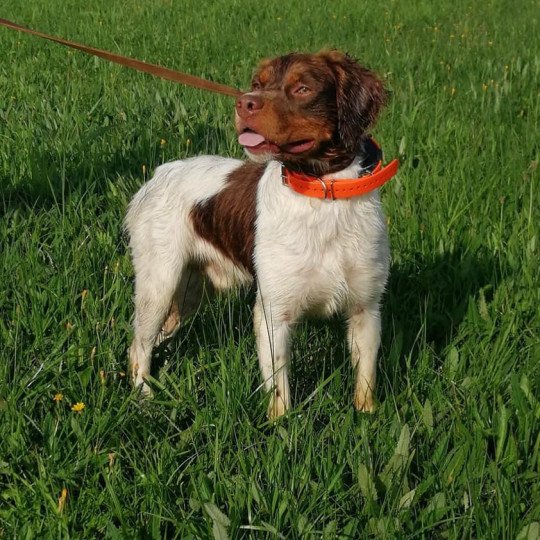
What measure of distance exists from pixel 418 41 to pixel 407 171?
435 centimetres

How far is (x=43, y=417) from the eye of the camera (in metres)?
2.73

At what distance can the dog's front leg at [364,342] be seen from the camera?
10.3 ft

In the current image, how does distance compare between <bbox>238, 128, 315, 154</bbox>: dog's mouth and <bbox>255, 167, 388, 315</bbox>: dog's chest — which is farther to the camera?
<bbox>255, 167, 388, 315</bbox>: dog's chest

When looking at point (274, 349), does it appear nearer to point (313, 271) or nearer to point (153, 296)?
point (313, 271)

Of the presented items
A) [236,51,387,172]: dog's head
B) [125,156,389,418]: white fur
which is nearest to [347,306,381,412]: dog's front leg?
[125,156,389,418]: white fur

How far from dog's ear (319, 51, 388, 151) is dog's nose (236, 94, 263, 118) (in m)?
0.35

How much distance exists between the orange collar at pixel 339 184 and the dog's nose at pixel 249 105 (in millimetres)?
360

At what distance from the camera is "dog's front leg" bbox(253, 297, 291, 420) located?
2953mm

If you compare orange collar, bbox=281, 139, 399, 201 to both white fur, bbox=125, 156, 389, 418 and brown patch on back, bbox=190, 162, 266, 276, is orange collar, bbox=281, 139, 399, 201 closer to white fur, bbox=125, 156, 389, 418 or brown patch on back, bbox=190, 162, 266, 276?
white fur, bbox=125, 156, 389, 418

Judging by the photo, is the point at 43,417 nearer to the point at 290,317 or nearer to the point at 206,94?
the point at 290,317

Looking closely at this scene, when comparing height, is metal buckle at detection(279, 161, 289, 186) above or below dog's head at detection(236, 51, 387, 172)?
below

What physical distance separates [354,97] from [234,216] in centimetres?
74

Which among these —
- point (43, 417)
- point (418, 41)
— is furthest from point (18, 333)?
point (418, 41)

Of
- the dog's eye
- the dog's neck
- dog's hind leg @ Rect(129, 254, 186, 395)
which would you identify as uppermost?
the dog's eye
